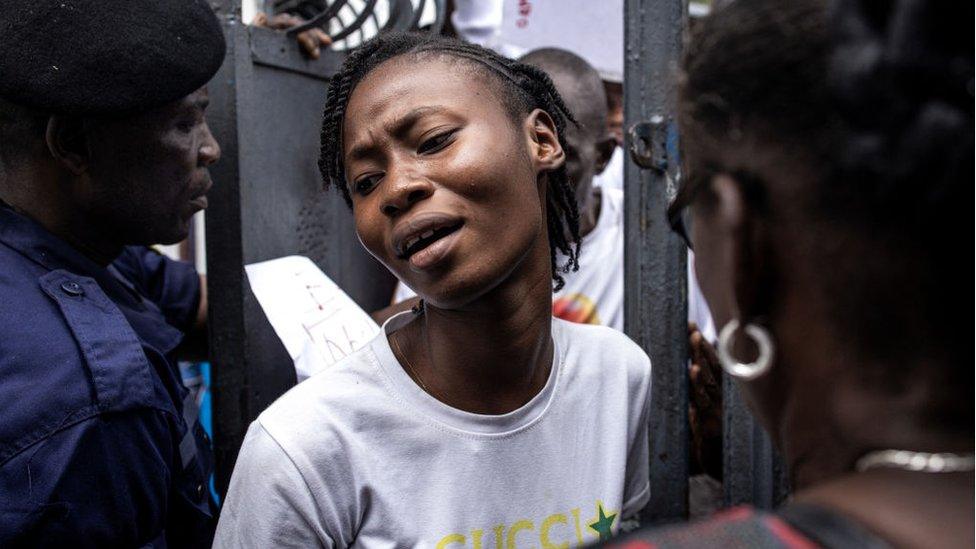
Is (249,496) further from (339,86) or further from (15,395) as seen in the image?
(339,86)

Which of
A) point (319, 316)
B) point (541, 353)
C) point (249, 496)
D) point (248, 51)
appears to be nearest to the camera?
point (249, 496)

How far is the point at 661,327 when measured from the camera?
6.98ft

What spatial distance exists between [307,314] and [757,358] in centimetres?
150

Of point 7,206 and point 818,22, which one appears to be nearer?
point 818,22

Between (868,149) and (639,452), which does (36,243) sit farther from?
(868,149)

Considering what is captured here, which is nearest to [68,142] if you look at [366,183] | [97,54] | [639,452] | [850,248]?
[97,54]

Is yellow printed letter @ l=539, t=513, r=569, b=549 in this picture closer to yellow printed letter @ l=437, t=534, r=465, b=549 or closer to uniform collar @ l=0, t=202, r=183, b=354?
yellow printed letter @ l=437, t=534, r=465, b=549

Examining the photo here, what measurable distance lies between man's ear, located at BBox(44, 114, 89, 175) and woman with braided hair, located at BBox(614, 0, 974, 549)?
169 centimetres

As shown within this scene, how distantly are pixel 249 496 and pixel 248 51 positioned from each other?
142cm

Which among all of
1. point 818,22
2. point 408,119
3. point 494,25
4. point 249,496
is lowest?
point 249,496

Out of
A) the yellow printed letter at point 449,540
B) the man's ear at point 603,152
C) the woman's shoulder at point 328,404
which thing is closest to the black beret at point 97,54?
the woman's shoulder at point 328,404

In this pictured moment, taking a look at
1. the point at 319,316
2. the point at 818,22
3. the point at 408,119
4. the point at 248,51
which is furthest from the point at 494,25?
the point at 818,22

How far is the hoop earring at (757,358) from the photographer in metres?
0.87

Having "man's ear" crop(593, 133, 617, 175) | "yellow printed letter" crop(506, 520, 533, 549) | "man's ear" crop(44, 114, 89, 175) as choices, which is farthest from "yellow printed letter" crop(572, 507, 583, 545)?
"man's ear" crop(593, 133, 617, 175)
